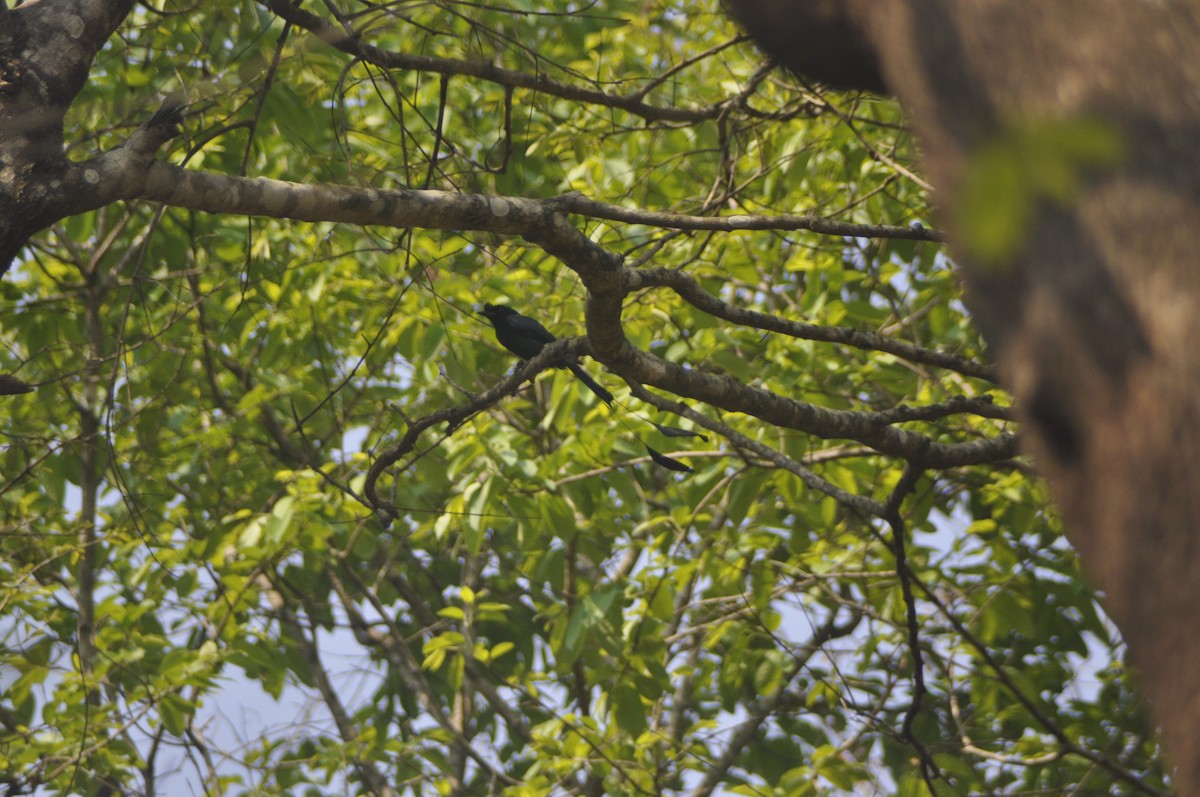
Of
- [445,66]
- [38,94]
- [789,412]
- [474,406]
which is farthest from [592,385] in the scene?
[38,94]

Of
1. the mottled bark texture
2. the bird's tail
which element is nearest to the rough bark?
the bird's tail

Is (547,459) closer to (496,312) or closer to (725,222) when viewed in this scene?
(496,312)

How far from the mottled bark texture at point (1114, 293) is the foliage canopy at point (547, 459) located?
2.66 m

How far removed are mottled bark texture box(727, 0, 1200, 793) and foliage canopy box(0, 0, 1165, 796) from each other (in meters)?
2.66

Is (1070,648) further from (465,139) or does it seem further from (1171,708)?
(1171,708)

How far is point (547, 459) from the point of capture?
5117 mm

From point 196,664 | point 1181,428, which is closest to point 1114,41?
point 1181,428

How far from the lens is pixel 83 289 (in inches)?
243

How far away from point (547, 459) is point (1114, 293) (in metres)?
4.32

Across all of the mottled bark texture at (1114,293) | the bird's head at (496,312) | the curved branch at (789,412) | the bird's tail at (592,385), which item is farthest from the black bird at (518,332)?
the mottled bark texture at (1114,293)

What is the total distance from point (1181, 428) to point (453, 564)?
7733 millimetres

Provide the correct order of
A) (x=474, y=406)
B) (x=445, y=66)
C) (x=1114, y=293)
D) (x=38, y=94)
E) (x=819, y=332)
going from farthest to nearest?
(x=445, y=66), (x=819, y=332), (x=474, y=406), (x=38, y=94), (x=1114, y=293)

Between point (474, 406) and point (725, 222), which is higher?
point (725, 222)

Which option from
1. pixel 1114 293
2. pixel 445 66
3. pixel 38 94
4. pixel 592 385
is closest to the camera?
pixel 1114 293
